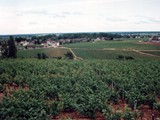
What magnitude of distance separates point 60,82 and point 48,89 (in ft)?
9.01

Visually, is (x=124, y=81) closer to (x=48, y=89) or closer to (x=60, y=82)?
(x=60, y=82)

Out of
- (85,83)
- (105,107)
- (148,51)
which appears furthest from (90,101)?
(148,51)

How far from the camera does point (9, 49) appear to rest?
201ft

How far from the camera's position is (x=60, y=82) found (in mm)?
18062

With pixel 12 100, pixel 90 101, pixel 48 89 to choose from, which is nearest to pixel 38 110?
pixel 12 100

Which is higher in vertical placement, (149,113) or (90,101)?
(90,101)

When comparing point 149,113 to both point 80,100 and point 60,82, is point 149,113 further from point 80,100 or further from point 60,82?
point 60,82

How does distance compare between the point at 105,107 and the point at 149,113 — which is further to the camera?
A: the point at 149,113

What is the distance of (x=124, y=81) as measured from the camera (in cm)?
1812

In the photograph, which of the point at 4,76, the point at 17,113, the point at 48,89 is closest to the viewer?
the point at 17,113

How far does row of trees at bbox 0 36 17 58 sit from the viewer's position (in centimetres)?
6091

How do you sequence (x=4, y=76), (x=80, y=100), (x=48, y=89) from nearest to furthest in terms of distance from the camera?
(x=80, y=100) → (x=48, y=89) → (x=4, y=76)

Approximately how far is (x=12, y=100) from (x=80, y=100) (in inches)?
130

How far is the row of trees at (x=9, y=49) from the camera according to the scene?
60.9 metres
